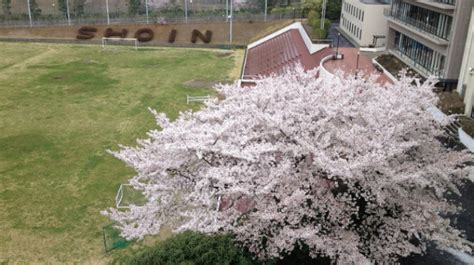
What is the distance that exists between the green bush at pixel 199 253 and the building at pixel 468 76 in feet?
50.0

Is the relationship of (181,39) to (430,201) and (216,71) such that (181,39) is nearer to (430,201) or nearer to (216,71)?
(216,71)

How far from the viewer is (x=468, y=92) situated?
21.8 metres

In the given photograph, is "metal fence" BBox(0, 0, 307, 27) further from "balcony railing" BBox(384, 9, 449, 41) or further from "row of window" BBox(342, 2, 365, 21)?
"balcony railing" BBox(384, 9, 449, 41)

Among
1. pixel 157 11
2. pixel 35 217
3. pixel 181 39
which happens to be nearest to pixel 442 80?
A: pixel 35 217

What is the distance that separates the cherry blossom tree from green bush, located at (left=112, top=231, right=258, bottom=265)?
13.2 inches

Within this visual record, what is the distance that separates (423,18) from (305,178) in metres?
21.5

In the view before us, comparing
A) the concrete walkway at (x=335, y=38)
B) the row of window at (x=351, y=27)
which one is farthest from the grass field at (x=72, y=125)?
the row of window at (x=351, y=27)

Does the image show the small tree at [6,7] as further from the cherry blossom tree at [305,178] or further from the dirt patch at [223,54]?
the cherry blossom tree at [305,178]

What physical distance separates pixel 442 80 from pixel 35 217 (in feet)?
67.8

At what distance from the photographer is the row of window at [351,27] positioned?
126 feet

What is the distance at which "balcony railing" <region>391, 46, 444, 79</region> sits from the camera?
25.6m

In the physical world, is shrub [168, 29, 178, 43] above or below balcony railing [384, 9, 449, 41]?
below

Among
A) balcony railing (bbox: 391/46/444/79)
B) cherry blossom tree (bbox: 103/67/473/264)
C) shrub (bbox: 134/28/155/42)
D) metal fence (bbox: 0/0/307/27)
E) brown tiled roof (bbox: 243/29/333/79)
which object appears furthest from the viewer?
metal fence (bbox: 0/0/307/27)

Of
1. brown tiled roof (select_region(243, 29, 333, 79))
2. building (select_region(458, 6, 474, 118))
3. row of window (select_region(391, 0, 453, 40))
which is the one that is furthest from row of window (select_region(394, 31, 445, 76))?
brown tiled roof (select_region(243, 29, 333, 79))
